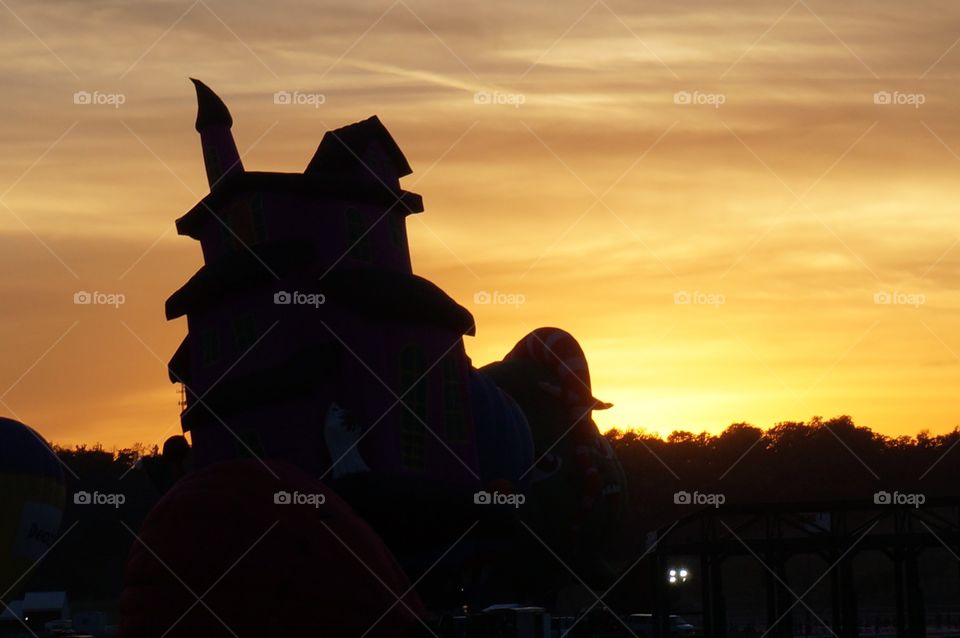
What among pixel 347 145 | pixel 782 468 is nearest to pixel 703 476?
pixel 782 468

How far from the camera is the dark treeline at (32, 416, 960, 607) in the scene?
10750 centimetres

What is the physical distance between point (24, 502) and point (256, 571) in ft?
98.8

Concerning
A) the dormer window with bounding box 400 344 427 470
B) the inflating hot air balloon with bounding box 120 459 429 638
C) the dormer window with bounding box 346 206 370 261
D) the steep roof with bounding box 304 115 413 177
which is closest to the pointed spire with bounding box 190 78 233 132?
the steep roof with bounding box 304 115 413 177

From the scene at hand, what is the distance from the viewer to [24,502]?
61.3m

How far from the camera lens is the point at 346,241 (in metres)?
48.2

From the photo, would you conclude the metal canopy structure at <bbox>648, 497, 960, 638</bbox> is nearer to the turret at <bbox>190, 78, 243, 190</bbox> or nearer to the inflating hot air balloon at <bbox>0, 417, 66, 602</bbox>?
the turret at <bbox>190, 78, 243, 190</bbox>

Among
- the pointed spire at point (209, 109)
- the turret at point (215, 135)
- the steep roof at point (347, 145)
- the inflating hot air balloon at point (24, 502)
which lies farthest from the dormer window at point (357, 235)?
the inflating hot air balloon at point (24, 502)

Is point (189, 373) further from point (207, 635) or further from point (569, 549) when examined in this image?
point (207, 635)

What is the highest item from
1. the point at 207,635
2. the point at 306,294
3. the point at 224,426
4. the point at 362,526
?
the point at 306,294

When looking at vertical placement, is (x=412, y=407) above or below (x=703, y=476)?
below

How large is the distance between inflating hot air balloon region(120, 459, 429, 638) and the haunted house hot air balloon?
844 cm

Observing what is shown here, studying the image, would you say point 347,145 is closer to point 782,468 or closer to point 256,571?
point 256,571

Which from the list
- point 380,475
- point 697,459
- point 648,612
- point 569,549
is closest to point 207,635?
point 380,475

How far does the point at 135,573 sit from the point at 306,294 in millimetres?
13411
